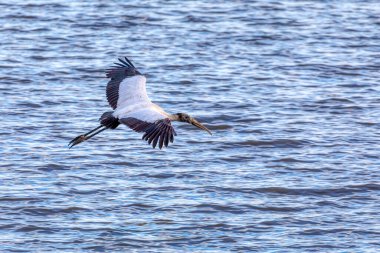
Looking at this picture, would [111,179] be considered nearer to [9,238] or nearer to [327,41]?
[9,238]

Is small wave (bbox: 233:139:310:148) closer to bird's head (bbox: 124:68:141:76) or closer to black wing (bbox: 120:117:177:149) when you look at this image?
bird's head (bbox: 124:68:141:76)

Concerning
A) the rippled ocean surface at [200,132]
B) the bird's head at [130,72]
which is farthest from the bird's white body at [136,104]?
the rippled ocean surface at [200,132]

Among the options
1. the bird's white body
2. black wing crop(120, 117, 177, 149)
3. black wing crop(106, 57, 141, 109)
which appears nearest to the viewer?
black wing crop(120, 117, 177, 149)

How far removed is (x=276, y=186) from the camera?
51.7 feet

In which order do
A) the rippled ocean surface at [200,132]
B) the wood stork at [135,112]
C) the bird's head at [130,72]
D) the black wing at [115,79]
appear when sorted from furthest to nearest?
the bird's head at [130,72] → the black wing at [115,79] → the rippled ocean surface at [200,132] → the wood stork at [135,112]

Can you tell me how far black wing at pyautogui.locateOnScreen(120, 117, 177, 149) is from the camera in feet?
41.3

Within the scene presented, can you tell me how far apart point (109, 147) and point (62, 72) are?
4317 mm

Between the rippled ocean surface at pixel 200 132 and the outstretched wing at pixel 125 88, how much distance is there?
1251 millimetres

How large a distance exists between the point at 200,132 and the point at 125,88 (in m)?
3.82

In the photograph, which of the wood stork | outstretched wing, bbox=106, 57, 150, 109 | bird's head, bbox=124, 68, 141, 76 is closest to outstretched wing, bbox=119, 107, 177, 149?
the wood stork

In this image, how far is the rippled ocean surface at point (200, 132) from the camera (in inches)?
559

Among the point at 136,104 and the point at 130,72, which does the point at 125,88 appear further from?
the point at 136,104

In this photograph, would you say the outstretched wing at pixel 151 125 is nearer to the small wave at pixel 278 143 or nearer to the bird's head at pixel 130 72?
the bird's head at pixel 130 72

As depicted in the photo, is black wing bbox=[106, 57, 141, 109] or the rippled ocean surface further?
black wing bbox=[106, 57, 141, 109]
